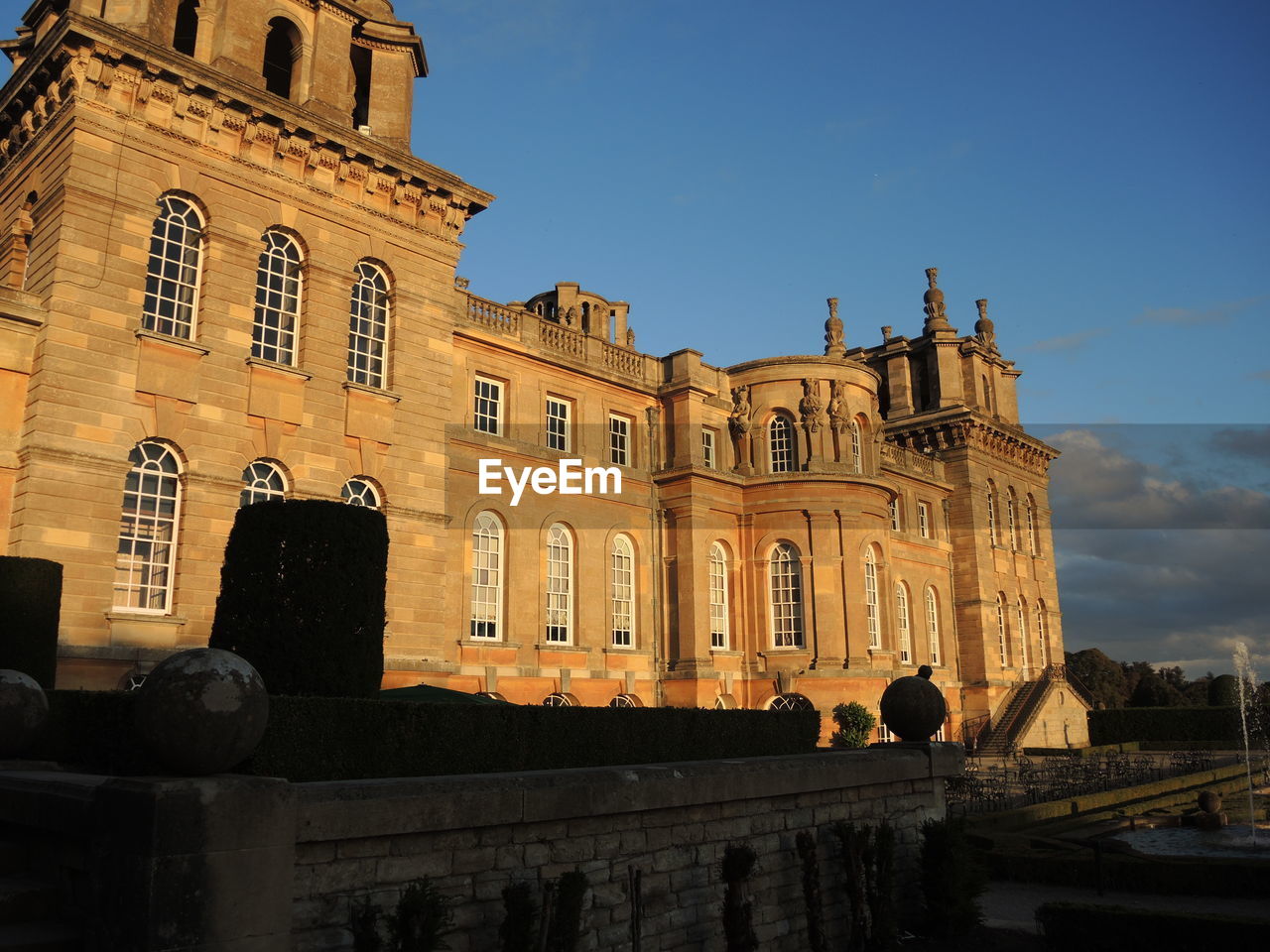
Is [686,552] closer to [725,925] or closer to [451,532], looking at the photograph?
[451,532]

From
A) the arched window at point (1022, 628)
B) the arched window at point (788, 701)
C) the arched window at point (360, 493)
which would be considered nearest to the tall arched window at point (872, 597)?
the arched window at point (788, 701)

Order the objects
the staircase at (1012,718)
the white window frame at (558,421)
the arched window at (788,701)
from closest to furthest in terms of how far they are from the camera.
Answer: the white window frame at (558,421) → the arched window at (788,701) → the staircase at (1012,718)

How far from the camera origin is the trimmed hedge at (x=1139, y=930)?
10.1 meters

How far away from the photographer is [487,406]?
25.3 meters

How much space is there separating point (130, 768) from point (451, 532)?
1548 centimetres

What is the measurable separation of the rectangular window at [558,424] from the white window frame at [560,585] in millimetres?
2298

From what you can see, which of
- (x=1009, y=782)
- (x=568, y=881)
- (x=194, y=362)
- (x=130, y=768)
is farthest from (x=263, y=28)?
(x=1009, y=782)

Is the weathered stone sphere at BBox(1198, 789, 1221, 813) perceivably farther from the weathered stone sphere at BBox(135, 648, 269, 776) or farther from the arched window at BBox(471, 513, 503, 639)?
the weathered stone sphere at BBox(135, 648, 269, 776)

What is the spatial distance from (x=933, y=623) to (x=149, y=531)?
30832mm

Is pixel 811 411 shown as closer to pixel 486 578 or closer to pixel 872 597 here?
pixel 872 597

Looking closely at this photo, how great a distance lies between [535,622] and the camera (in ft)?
81.9

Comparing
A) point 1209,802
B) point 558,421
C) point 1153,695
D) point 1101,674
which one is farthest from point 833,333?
point 1101,674

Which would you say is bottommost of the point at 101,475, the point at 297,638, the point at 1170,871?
the point at 1170,871

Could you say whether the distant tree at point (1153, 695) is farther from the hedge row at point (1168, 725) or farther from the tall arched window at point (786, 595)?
the tall arched window at point (786, 595)
